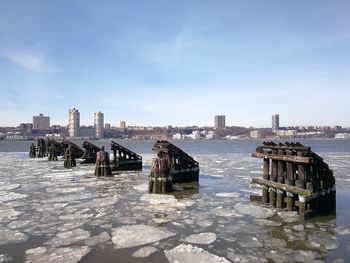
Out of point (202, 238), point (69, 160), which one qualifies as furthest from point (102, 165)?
point (202, 238)

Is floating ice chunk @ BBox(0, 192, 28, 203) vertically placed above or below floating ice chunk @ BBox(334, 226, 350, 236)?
above

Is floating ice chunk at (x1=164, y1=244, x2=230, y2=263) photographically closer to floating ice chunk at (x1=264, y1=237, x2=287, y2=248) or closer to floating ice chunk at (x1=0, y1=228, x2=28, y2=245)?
floating ice chunk at (x1=264, y1=237, x2=287, y2=248)

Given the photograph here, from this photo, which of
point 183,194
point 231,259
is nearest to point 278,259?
point 231,259

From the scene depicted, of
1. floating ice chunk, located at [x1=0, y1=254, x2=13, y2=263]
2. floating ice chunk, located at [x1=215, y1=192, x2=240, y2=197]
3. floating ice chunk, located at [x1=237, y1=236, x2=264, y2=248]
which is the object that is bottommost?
floating ice chunk, located at [x1=215, y1=192, x2=240, y2=197]

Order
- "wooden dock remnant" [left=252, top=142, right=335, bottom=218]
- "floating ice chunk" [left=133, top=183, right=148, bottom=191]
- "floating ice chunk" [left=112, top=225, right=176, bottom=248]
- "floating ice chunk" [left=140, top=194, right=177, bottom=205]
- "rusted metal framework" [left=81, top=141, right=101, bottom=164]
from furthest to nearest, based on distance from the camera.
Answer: "rusted metal framework" [left=81, top=141, right=101, bottom=164], "floating ice chunk" [left=133, top=183, right=148, bottom=191], "floating ice chunk" [left=140, top=194, right=177, bottom=205], "wooden dock remnant" [left=252, top=142, right=335, bottom=218], "floating ice chunk" [left=112, top=225, right=176, bottom=248]

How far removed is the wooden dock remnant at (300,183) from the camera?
43.1 ft

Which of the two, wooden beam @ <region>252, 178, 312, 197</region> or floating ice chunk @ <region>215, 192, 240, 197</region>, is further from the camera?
floating ice chunk @ <region>215, 192, 240, 197</region>

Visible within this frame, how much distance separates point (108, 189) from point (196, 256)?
11838 mm

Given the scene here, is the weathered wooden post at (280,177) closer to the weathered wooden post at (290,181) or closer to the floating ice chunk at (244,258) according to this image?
the weathered wooden post at (290,181)

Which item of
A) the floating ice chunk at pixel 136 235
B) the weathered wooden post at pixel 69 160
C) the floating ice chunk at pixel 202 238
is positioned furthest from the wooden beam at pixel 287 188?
the weathered wooden post at pixel 69 160

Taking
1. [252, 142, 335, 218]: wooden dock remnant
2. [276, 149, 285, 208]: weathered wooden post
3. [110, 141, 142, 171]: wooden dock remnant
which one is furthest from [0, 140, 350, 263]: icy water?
[110, 141, 142, 171]: wooden dock remnant

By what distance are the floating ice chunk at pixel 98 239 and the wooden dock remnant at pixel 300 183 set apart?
23.1 feet

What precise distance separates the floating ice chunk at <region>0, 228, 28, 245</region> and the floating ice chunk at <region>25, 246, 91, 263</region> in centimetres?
157

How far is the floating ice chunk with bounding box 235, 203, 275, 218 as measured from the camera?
13.3 metres
